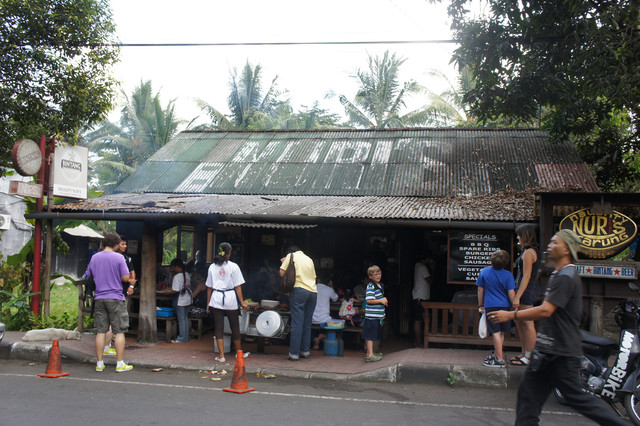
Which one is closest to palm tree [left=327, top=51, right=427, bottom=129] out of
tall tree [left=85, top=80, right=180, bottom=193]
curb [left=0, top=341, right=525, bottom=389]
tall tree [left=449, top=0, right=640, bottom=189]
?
tall tree [left=85, top=80, right=180, bottom=193]

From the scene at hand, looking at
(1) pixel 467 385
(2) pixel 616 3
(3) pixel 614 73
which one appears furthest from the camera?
(2) pixel 616 3

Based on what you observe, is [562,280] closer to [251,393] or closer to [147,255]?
[251,393]

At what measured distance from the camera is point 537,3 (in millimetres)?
10086

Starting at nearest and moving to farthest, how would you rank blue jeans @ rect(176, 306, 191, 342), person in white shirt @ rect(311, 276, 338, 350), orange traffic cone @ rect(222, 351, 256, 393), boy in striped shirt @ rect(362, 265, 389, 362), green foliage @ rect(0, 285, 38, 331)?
orange traffic cone @ rect(222, 351, 256, 393) < boy in striped shirt @ rect(362, 265, 389, 362) < person in white shirt @ rect(311, 276, 338, 350) < blue jeans @ rect(176, 306, 191, 342) < green foliage @ rect(0, 285, 38, 331)

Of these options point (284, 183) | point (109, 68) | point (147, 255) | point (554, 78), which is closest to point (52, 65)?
point (109, 68)

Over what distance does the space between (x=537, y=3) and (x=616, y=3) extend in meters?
1.31

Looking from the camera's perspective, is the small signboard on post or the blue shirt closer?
the blue shirt

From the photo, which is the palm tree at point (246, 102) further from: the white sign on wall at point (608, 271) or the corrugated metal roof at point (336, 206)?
the white sign on wall at point (608, 271)

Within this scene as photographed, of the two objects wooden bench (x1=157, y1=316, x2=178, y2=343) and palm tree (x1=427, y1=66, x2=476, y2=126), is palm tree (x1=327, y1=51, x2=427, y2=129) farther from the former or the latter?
wooden bench (x1=157, y1=316, x2=178, y2=343)

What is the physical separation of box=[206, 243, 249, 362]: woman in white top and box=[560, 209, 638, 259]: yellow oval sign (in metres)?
4.85

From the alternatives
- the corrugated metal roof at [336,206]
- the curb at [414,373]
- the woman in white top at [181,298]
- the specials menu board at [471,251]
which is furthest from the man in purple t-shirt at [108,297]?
the specials menu board at [471,251]

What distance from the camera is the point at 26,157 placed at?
9773 millimetres

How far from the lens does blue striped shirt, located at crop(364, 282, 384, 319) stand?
8.17 meters

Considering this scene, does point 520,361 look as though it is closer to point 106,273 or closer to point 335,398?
point 335,398
